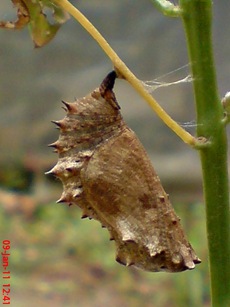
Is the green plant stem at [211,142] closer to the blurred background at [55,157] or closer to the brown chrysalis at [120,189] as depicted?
the brown chrysalis at [120,189]

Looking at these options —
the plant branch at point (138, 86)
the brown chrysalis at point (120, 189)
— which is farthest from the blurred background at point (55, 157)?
the plant branch at point (138, 86)

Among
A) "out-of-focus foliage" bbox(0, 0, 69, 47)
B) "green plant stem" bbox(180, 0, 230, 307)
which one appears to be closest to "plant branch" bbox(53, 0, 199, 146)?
"green plant stem" bbox(180, 0, 230, 307)

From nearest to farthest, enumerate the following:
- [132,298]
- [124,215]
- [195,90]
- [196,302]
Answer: [195,90] < [124,215] < [196,302] < [132,298]

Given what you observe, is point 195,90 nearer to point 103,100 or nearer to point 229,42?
point 103,100

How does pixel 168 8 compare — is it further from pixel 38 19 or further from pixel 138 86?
pixel 38 19

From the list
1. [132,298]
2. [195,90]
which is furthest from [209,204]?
[132,298]

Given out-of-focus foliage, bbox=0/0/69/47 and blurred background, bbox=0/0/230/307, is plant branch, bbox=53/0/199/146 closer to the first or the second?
out-of-focus foliage, bbox=0/0/69/47
